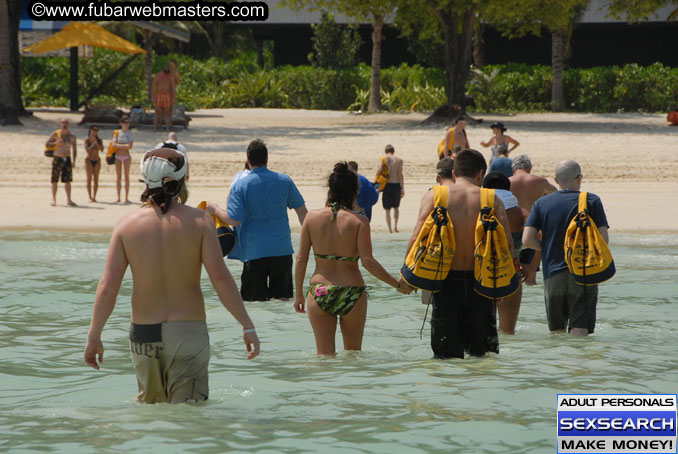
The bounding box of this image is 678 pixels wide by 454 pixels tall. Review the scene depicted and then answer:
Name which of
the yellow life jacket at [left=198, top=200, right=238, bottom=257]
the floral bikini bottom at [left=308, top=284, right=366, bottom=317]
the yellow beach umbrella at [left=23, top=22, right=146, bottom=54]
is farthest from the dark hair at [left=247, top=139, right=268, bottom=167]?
the yellow beach umbrella at [left=23, top=22, right=146, bottom=54]

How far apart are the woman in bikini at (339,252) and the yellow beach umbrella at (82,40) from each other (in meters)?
25.2

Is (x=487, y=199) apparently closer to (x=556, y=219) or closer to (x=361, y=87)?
(x=556, y=219)

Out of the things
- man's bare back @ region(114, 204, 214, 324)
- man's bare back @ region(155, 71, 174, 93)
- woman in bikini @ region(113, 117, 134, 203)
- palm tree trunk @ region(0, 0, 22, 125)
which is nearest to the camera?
man's bare back @ region(114, 204, 214, 324)

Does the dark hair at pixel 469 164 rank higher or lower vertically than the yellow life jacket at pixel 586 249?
higher

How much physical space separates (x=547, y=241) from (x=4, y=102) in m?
24.7

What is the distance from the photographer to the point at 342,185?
698cm

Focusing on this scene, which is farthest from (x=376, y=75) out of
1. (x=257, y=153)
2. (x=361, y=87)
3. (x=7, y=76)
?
(x=257, y=153)

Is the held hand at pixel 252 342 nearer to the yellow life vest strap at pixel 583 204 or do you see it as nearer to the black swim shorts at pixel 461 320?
the black swim shorts at pixel 461 320

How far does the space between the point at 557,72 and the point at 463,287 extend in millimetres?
32262

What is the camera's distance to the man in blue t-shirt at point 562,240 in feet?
24.9

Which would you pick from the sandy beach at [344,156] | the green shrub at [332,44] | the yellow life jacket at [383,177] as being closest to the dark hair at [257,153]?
the yellow life jacket at [383,177]

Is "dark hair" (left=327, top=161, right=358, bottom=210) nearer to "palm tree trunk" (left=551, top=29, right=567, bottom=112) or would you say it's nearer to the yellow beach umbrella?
the yellow beach umbrella

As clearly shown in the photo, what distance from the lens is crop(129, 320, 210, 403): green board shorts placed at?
519cm

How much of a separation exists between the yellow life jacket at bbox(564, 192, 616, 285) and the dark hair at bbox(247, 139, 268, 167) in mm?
2780
